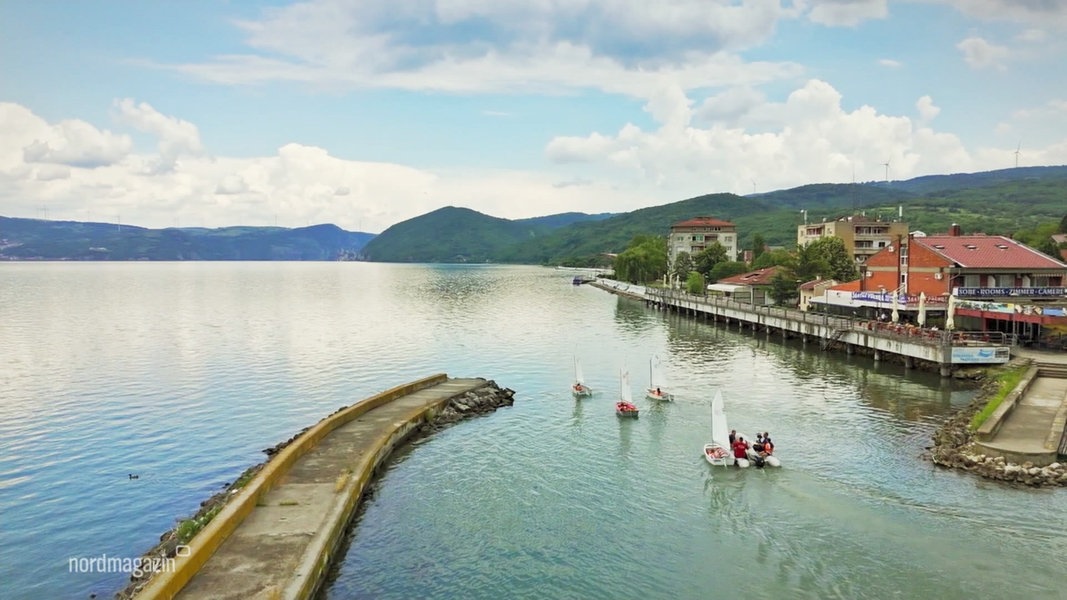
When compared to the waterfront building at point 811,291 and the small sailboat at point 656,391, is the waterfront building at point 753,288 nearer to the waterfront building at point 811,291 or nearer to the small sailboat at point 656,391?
the waterfront building at point 811,291

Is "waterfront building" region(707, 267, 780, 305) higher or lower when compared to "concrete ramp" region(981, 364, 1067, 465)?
higher

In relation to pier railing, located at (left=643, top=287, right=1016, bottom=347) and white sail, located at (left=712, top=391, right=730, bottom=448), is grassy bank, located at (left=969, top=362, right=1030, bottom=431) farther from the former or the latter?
white sail, located at (left=712, top=391, right=730, bottom=448)

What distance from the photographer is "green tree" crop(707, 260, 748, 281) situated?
14875cm

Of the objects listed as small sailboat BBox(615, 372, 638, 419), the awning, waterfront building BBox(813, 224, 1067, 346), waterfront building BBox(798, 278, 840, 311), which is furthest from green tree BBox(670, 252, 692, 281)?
small sailboat BBox(615, 372, 638, 419)

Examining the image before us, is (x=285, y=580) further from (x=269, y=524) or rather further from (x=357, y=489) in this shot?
(x=357, y=489)

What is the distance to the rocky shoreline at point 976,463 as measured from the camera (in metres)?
29.3

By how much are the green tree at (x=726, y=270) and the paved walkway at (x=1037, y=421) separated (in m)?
104

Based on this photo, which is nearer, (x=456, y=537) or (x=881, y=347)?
(x=456, y=537)

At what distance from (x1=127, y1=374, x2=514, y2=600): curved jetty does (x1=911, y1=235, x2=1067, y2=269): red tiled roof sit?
185 ft

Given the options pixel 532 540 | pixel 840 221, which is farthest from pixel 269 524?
pixel 840 221

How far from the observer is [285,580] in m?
19.6

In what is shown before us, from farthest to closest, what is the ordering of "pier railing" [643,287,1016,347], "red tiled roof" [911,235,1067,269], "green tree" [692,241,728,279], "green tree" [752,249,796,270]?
"green tree" [692,241,728,279] → "green tree" [752,249,796,270] → "red tiled roof" [911,235,1067,269] → "pier railing" [643,287,1016,347]

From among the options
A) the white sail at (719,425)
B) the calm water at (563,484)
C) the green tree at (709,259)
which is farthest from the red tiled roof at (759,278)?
the white sail at (719,425)

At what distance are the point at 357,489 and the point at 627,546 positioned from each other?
11184 millimetres
